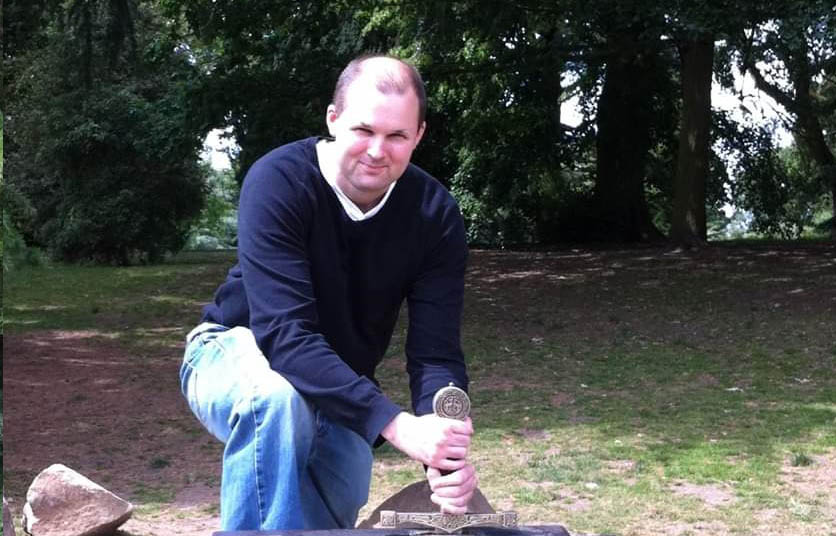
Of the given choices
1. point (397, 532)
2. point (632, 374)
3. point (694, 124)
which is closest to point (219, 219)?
point (694, 124)

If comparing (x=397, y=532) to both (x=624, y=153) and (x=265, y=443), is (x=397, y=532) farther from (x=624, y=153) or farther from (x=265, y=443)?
(x=624, y=153)

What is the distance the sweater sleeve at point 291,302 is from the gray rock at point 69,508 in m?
2.62

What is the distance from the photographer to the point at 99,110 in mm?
21891

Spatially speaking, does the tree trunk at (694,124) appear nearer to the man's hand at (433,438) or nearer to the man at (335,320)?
the man at (335,320)

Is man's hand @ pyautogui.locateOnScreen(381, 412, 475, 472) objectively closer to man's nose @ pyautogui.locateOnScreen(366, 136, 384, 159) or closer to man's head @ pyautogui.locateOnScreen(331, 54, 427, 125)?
man's nose @ pyautogui.locateOnScreen(366, 136, 384, 159)

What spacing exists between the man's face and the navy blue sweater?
0.09 m

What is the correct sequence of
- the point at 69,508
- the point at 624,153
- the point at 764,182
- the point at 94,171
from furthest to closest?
the point at 94,171
the point at 764,182
the point at 624,153
the point at 69,508

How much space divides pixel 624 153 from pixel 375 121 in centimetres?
1620

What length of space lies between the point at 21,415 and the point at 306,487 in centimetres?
574

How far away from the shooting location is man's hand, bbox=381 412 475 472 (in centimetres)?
252

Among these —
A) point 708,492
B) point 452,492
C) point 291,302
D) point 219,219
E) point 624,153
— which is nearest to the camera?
point 452,492

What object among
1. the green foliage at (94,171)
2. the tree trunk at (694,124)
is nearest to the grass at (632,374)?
the tree trunk at (694,124)

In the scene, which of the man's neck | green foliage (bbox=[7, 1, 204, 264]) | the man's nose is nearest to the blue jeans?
the man's neck

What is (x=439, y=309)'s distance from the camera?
3.01 m
